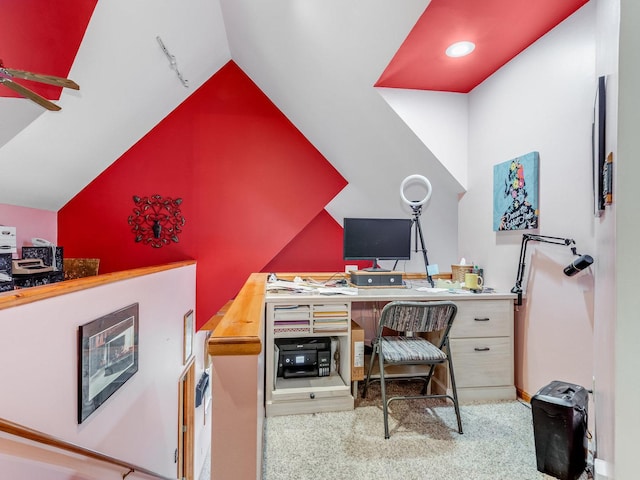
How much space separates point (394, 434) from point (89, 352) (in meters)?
1.98

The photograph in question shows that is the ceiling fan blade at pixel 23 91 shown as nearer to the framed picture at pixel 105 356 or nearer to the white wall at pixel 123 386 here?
the white wall at pixel 123 386

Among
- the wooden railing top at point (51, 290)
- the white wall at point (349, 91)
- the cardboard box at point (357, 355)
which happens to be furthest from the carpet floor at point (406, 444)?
the white wall at point (349, 91)

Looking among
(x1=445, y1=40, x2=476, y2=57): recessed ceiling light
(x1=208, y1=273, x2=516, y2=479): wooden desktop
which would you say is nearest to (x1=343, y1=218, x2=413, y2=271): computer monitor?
(x1=208, y1=273, x2=516, y2=479): wooden desktop

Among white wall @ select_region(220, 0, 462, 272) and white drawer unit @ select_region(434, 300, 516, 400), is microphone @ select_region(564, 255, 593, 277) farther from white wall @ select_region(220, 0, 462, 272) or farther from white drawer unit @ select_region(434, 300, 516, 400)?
white wall @ select_region(220, 0, 462, 272)

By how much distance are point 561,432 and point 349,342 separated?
3.70 feet

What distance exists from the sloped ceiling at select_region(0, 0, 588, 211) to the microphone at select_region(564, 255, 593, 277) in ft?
4.71

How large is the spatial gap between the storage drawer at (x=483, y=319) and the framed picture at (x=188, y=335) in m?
3.03

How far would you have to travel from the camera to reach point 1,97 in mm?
2354

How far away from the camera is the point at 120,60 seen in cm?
268

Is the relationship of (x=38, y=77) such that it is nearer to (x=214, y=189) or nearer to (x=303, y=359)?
(x=214, y=189)

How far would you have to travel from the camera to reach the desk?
2.00m

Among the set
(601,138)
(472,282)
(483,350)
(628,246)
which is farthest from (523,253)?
(628,246)

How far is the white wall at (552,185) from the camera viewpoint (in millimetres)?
1786

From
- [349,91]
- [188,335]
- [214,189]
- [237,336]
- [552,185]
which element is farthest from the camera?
[188,335]
